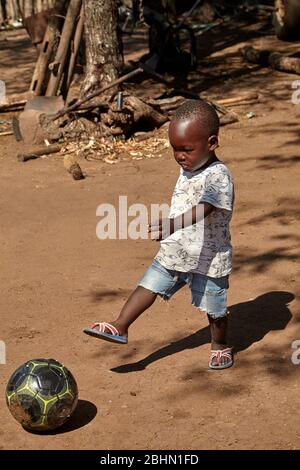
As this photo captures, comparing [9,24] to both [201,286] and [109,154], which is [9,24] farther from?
[201,286]

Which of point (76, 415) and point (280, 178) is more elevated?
point (76, 415)

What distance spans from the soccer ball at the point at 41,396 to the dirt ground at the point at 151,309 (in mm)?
107

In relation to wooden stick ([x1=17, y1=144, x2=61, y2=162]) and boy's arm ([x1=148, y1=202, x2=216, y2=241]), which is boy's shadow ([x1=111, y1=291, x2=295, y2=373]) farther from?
wooden stick ([x1=17, y1=144, x2=61, y2=162])

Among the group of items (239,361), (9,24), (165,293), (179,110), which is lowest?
(9,24)

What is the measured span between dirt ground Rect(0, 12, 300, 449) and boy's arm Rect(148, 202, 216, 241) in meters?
0.87

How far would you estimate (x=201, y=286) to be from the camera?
17.4 ft

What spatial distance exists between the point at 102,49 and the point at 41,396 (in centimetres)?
697

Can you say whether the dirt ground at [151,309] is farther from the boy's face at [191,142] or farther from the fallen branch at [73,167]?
the boy's face at [191,142]

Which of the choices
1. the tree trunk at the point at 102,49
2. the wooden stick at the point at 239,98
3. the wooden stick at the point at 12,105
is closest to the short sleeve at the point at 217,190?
the tree trunk at the point at 102,49

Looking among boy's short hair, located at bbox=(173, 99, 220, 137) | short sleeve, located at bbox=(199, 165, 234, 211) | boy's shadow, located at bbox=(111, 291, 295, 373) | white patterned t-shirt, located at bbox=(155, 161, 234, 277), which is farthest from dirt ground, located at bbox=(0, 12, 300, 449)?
boy's short hair, located at bbox=(173, 99, 220, 137)

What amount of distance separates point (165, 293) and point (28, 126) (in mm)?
5898

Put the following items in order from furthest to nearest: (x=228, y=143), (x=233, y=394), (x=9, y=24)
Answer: (x=9, y=24)
(x=228, y=143)
(x=233, y=394)

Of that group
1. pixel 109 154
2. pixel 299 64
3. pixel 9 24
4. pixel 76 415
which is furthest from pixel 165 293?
pixel 9 24

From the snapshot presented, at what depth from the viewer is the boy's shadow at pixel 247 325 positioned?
562cm
